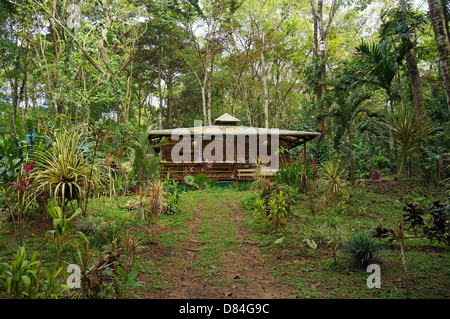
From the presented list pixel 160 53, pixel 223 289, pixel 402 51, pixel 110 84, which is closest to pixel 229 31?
pixel 160 53

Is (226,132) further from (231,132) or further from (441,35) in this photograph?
(441,35)

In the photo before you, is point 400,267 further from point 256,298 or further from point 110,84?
point 110,84

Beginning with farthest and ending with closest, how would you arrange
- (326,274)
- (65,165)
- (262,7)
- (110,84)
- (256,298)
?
(262,7) → (110,84) → (65,165) → (326,274) → (256,298)

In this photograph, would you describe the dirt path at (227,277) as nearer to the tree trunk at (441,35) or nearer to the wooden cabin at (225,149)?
the tree trunk at (441,35)

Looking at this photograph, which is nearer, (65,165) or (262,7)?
(65,165)

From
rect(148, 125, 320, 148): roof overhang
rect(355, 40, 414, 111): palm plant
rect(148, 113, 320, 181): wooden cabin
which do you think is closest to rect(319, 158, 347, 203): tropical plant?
rect(355, 40, 414, 111): palm plant

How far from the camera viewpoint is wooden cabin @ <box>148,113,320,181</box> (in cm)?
1234

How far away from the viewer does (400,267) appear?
11.4 feet

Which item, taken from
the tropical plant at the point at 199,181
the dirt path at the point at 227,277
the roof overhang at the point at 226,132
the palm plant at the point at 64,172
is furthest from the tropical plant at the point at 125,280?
the roof overhang at the point at 226,132

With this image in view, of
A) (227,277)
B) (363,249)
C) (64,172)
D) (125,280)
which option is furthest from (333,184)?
(64,172)

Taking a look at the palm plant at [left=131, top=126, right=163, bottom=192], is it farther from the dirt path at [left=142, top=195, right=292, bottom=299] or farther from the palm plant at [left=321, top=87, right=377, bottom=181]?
the palm plant at [left=321, top=87, right=377, bottom=181]

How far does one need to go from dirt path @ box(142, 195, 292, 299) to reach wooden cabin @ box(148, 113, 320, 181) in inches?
196
